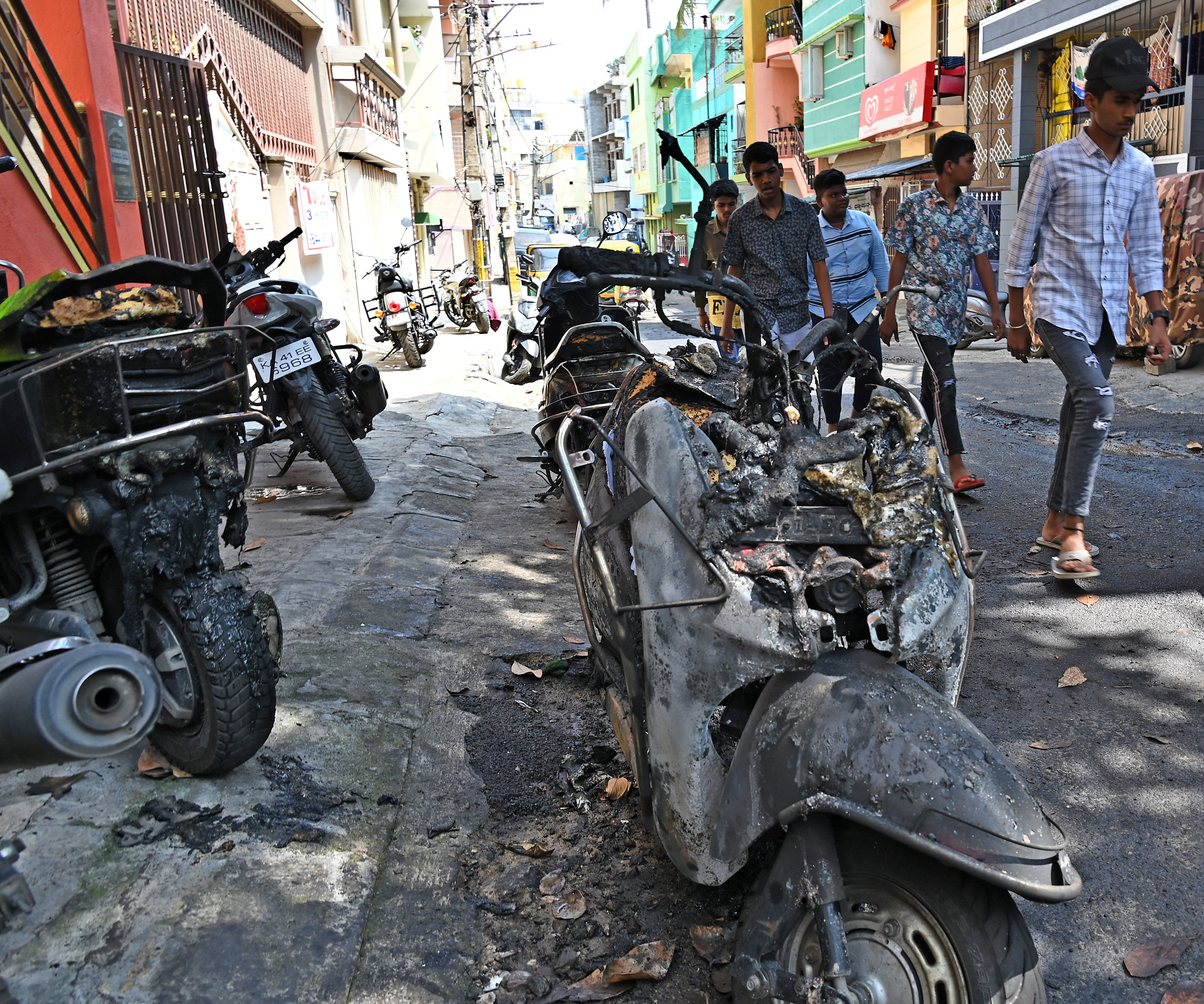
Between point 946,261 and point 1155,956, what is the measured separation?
429 centimetres

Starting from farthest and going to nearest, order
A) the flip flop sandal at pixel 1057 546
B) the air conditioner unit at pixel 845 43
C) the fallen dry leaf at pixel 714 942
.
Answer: the air conditioner unit at pixel 845 43 → the flip flop sandal at pixel 1057 546 → the fallen dry leaf at pixel 714 942

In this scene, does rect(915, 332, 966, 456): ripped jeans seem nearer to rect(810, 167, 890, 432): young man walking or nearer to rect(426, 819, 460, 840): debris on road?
rect(810, 167, 890, 432): young man walking

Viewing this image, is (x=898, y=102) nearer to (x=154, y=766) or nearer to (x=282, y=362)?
(x=282, y=362)

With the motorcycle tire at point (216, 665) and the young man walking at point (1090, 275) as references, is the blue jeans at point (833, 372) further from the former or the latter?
the motorcycle tire at point (216, 665)

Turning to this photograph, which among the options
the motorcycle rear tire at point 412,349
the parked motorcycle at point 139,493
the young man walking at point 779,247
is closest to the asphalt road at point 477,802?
the parked motorcycle at point 139,493

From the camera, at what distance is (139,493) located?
8.04 ft

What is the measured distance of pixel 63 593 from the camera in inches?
101

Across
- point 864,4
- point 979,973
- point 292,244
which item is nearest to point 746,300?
point 979,973

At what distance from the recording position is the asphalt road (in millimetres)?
2127

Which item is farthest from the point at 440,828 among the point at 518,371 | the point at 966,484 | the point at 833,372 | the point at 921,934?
the point at 518,371

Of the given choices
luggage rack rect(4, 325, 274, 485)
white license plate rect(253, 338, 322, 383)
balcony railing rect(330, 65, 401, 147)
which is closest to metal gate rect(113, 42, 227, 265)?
white license plate rect(253, 338, 322, 383)

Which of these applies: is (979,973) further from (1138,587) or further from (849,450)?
(1138,587)

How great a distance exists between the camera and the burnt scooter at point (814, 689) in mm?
1625

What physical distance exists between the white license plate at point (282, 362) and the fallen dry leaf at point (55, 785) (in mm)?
3414
